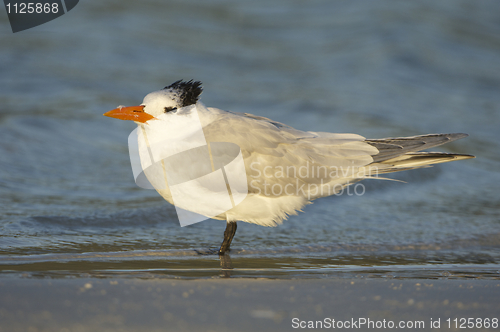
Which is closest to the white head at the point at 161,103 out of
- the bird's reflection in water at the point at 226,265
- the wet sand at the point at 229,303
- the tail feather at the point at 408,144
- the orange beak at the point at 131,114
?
the orange beak at the point at 131,114

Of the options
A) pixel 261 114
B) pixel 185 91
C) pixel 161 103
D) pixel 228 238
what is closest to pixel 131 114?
pixel 161 103

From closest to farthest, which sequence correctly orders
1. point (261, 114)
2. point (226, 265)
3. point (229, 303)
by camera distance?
point (229, 303) < point (226, 265) < point (261, 114)

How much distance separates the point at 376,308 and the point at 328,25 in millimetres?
10918

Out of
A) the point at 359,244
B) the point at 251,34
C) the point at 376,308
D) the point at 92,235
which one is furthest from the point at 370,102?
the point at 376,308

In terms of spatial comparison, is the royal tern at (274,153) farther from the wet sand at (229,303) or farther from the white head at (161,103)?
the wet sand at (229,303)

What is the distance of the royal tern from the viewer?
3.74 m

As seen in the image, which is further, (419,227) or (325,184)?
(419,227)

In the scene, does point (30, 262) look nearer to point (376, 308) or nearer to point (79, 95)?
point (376, 308)

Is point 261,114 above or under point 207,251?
above

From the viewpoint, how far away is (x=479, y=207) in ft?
17.4

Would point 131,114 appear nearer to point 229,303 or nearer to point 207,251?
point 207,251

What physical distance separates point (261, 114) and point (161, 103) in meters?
5.20

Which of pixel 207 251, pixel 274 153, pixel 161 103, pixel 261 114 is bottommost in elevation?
pixel 207 251

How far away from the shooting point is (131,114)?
3643 millimetres
